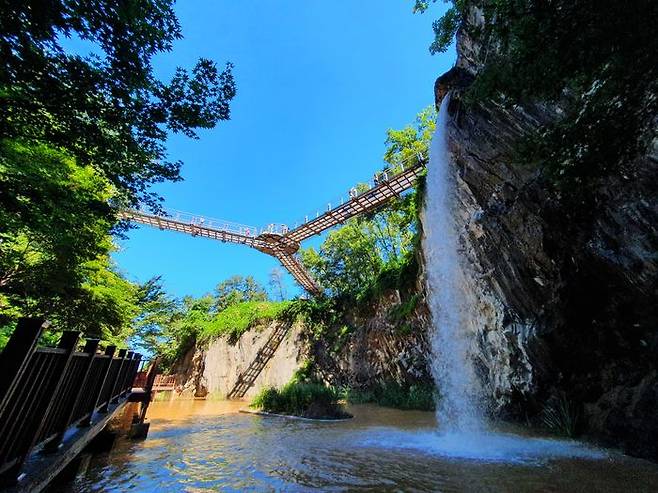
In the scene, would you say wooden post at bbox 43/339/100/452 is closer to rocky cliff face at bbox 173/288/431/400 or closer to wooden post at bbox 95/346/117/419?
wooden post at bbox 95/346/117/419

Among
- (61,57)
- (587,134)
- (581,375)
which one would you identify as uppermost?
(61,57)

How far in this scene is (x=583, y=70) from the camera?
4.03 m

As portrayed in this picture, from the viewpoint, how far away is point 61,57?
4562 millimetres

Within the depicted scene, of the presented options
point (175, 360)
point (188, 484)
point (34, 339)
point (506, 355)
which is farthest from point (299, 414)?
point (175, 360)

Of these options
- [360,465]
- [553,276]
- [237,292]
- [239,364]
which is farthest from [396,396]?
[237,292]

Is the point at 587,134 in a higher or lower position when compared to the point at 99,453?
higher

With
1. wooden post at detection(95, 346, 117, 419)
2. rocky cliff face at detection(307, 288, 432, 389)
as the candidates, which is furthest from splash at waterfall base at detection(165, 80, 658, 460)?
wooden post at detection(95, 346, 117, 419)

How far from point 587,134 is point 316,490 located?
5.27 metres

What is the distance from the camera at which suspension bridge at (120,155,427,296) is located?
18734mm

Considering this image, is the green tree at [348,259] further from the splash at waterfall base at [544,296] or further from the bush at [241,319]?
the splash at waterfall base at [544,296]

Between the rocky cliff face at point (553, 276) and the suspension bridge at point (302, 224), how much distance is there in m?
7.43

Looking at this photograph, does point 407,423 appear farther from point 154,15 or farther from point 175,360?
point 175,360

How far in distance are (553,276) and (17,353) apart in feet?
30.6

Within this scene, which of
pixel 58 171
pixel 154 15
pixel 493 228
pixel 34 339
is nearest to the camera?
pixel 34 339
